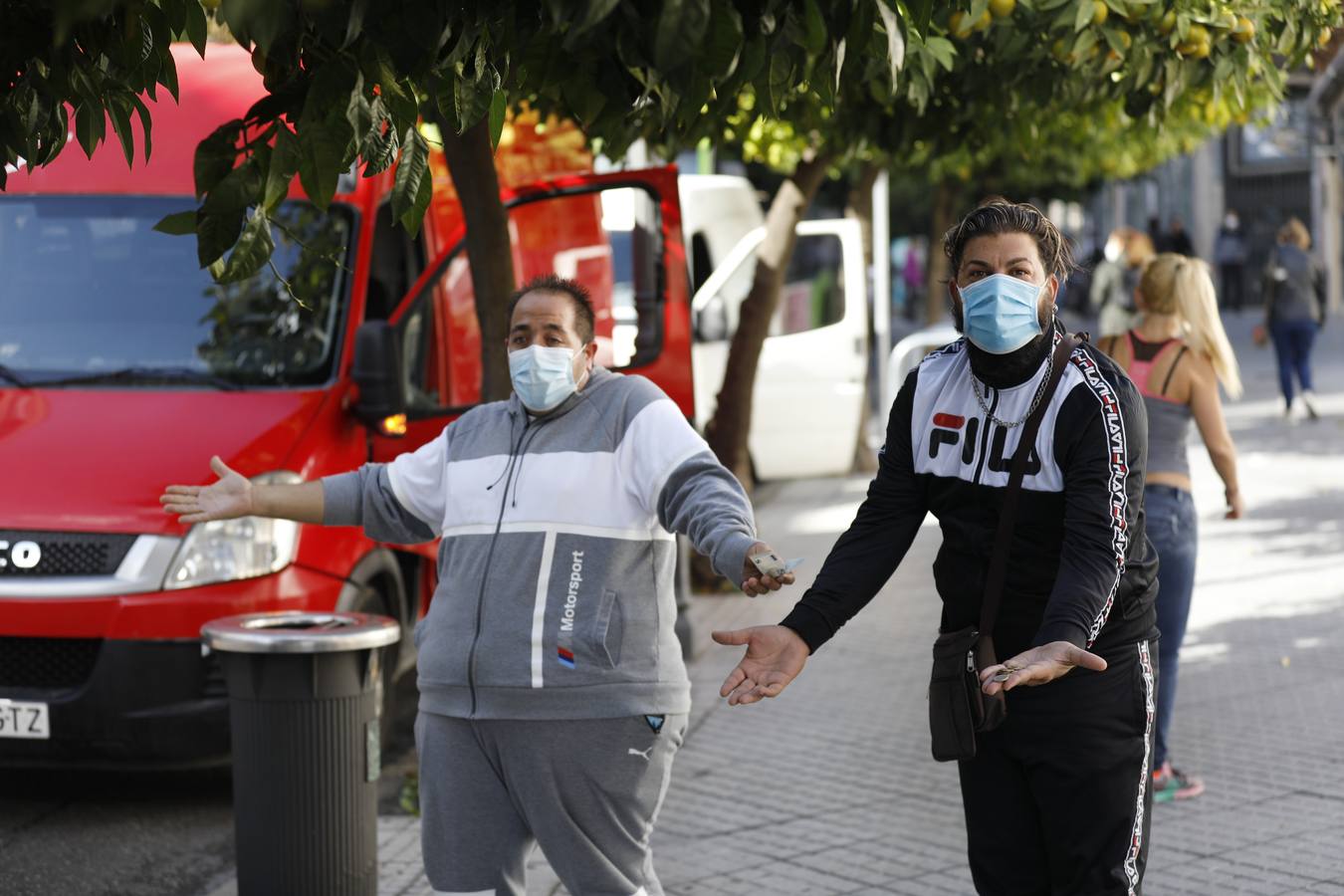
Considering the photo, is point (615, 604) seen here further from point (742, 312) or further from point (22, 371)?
point (742, 312)

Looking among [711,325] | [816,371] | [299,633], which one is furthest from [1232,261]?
[299,633]

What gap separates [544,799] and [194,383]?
10.7ft

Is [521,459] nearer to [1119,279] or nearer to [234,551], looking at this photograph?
[234,551]

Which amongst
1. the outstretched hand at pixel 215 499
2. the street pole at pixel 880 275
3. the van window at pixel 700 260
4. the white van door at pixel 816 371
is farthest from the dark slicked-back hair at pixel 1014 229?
the street pole at pixel 880 275

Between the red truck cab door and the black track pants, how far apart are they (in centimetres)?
379

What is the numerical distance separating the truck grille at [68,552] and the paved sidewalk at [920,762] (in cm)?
114

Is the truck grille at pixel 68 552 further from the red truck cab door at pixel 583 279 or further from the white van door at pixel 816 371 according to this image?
the white van door at pixel 816 371

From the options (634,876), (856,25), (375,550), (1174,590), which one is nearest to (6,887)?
(375,550)

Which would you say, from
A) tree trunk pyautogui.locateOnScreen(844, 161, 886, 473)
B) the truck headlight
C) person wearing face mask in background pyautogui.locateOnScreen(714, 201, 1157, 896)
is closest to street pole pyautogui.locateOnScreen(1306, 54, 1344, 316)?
tree trunk pyautogui.locateOnScreen(844, 161, 886, 473)

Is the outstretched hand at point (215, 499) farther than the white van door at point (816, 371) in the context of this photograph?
No

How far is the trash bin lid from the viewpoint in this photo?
16.3 ft

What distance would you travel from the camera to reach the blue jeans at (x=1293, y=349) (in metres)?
17.4

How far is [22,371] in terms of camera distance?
6.85 meters

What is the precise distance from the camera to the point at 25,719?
6059 millimetres
